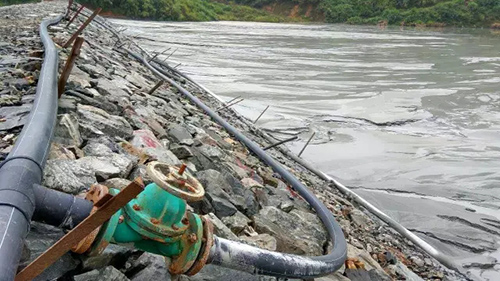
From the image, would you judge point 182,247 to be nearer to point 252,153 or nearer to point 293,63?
point 252,153

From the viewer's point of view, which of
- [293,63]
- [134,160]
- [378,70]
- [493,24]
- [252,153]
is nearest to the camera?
[134,160]

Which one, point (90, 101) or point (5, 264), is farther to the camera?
point (90, 101)

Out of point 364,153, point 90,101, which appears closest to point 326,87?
point 364,153

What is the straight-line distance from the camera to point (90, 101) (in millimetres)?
3684

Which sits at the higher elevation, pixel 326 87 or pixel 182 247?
pixel 182 247

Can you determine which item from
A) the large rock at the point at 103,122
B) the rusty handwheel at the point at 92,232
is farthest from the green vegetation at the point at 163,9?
the rusty handwheel at the point at 92,232

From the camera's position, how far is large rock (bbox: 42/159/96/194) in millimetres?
2086

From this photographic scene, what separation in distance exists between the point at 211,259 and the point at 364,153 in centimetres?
605

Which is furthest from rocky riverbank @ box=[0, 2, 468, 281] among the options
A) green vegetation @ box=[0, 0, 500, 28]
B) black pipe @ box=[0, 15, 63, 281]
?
green vegetation @ box=[0, 0, 500, 28]

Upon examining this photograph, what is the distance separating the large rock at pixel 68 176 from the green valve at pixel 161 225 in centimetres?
59

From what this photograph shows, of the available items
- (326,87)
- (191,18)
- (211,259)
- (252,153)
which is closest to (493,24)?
(191,18)

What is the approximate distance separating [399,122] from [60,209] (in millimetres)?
8506

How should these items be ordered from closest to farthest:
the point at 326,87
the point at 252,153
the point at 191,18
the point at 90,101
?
1. the point at 90,101
2. the point at 252,153
3. the point at 326,87
4. the point at 191,18

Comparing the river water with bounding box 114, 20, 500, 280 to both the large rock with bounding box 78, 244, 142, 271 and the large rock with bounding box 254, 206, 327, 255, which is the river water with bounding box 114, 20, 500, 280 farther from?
the large rock with bounding box 78, 244, 142, 271
